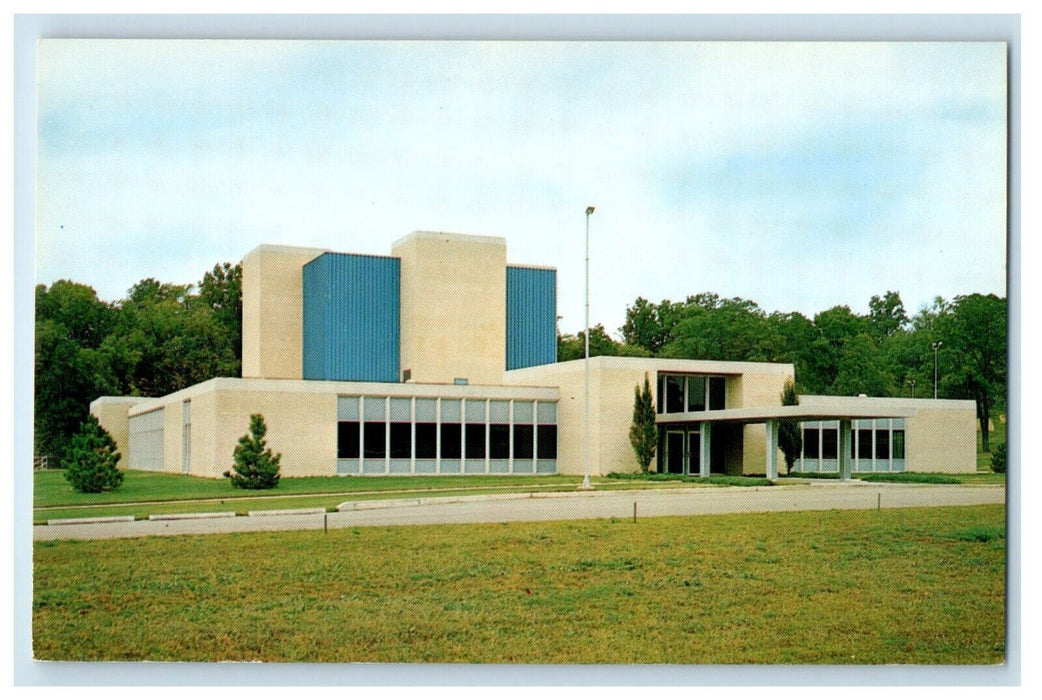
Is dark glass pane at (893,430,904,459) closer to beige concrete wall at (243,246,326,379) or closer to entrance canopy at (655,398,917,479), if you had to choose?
entrance canopy at (655,398,917,479)

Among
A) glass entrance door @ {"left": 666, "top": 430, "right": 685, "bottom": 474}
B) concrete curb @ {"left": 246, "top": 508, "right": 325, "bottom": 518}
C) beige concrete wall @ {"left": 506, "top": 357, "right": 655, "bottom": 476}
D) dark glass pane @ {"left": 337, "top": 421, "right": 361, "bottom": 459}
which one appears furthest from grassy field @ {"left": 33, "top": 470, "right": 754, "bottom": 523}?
glass entrance door @ {"left": 666, "top": 430, "right": 685, "bottom": 474}

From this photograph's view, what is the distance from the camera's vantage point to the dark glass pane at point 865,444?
46.5m

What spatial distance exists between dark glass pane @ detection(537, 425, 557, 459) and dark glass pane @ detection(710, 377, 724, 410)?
7.18 meters

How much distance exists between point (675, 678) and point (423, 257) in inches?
1260

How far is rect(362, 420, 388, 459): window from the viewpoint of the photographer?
125 ft

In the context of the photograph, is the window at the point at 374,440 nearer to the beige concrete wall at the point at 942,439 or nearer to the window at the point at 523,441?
the window at the point at 523,441

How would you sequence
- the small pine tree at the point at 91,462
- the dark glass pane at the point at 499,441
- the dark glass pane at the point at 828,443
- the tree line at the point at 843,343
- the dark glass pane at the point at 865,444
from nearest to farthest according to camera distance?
the small pine tree at the point at 91,462 < the dark glass pane at the point at 499,441 < the tree line at the point at 843,343 < the dark glass pane at the point at 828,443 < the dark glass pane at the point at 865,444

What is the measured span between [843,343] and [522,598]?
4756 centimetres

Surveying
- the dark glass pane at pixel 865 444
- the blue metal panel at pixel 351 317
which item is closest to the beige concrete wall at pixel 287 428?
the blue metal panel at pixel 351 317

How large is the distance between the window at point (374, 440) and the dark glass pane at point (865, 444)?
20.5m

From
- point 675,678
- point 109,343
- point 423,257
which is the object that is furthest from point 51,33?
point 423,257

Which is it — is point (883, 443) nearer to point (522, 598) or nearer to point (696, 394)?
point (696, 394)

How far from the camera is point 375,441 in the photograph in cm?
3844

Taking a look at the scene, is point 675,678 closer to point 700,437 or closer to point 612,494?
point 612,494
